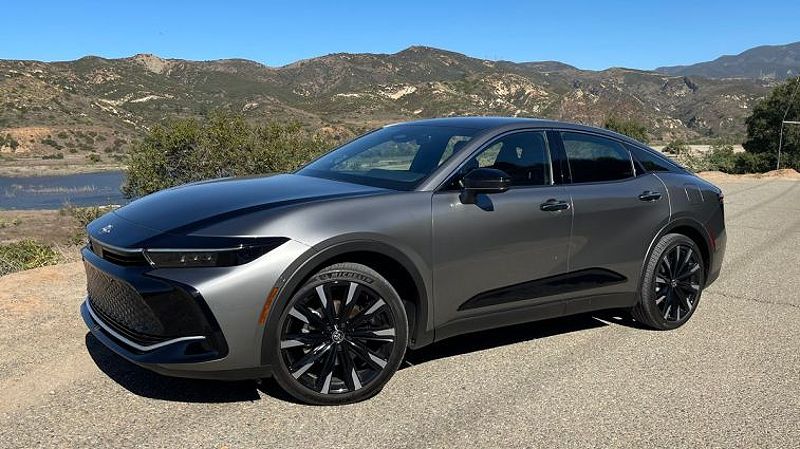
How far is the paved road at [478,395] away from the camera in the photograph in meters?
3.23

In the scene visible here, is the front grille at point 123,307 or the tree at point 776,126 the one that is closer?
the front grille at point 123,307

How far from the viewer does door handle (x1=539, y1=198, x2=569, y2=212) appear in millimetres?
4238

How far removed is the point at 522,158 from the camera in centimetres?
441

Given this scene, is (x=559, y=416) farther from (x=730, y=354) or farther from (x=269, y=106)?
(x=269, y=106)

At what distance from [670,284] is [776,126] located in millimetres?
54811

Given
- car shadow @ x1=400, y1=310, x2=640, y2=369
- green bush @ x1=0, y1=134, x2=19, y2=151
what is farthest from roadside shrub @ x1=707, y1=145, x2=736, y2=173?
green bush @ x1=0, y1=134, x2=19, y2=151

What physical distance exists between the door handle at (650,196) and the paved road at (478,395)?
105 cm

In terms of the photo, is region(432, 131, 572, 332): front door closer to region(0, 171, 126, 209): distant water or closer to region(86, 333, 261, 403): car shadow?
region(86, 333, 261, 403): car shadow

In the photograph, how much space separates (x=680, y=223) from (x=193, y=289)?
381 cm

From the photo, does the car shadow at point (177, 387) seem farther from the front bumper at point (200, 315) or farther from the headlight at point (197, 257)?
the headlight at point (197, 257)

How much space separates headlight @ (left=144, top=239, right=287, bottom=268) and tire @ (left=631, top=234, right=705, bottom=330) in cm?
318

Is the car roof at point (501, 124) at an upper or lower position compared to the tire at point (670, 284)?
upper

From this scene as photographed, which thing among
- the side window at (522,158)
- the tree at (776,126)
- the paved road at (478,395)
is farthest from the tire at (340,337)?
the tree at (776,126)

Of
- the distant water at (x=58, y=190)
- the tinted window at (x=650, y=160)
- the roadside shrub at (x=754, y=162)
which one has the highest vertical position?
the tinted window at (x=650, y=160)
